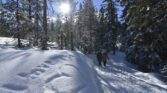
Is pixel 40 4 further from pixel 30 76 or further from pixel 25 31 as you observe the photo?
pixel 30 76

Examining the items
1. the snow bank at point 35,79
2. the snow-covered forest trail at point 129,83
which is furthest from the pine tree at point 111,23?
the snow bank at point 35,79

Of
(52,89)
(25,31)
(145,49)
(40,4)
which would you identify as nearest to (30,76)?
(52,89)

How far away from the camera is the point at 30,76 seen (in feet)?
10.1

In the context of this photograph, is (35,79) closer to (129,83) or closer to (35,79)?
(35,79)

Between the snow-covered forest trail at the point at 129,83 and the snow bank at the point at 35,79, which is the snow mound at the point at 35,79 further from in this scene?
the snow-covered forest trail at the point at 129,83

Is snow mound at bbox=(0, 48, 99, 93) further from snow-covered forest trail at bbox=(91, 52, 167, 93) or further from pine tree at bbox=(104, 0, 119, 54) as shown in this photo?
pine tree at bbox=(104, 0, 119, 54)

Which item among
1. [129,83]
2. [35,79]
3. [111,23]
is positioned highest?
[111,23]

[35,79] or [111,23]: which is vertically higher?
[111,23]

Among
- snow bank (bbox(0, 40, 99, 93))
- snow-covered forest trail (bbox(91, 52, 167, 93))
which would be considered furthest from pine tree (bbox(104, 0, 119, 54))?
snow bank (bbox(0, 40, 99, 93))

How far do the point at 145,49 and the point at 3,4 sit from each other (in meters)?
14.8

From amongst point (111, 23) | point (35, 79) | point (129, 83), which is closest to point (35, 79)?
point (35, 79)

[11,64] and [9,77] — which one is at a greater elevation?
[11,64]

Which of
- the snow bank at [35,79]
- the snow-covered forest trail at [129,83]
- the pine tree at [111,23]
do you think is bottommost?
Answer: the snow-covered forest trail at [129,83]

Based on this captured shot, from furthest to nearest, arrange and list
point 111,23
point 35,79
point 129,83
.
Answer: point 111,23 → point 129,83 → point 35,79
